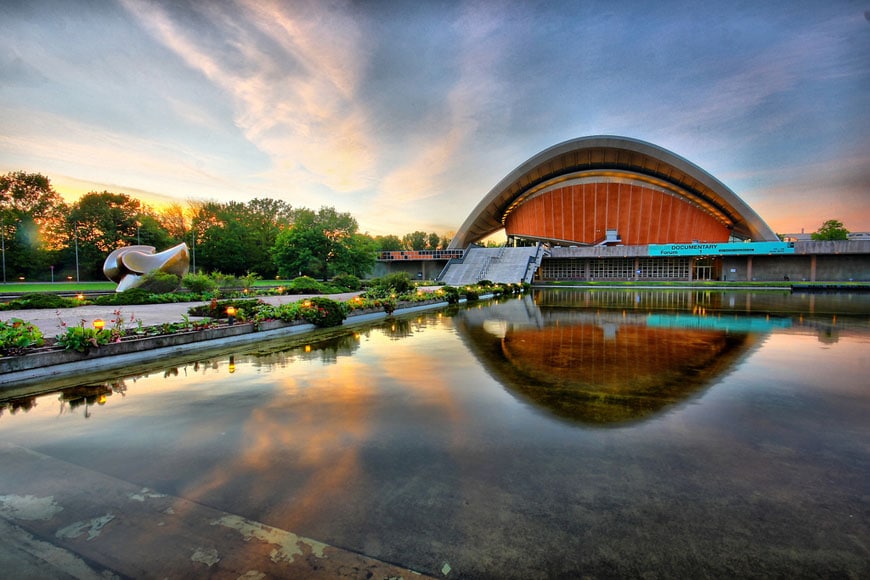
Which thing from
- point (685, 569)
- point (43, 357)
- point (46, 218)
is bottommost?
point (685, 569)

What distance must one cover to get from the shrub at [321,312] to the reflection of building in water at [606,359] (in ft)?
11.1

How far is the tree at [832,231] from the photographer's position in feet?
199

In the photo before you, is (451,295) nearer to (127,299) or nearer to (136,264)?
(127,299)

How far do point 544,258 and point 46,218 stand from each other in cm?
5481

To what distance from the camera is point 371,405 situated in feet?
14.6

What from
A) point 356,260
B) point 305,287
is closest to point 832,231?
point 356,260

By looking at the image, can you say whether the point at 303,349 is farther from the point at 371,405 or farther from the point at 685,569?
the point at 685,569

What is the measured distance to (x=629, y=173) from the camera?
49250 millimetres

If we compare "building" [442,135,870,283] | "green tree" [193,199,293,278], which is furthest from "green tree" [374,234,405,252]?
"green tree" [193,199,293,278]

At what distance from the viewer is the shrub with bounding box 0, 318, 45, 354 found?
5.66m

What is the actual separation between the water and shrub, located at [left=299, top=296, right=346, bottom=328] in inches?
138

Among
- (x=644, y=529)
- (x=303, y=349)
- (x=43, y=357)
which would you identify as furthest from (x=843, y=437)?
(x=43, y=357)

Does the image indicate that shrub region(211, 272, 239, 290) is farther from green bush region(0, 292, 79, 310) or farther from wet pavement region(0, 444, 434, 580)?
wet pavement region(0, 444, 434, 580)

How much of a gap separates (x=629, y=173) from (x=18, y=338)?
54.9 meters
